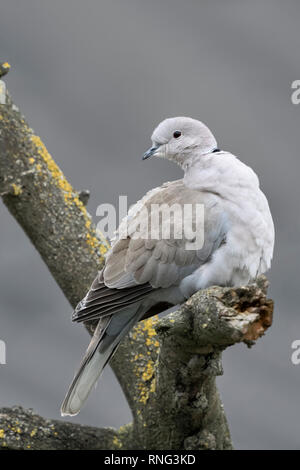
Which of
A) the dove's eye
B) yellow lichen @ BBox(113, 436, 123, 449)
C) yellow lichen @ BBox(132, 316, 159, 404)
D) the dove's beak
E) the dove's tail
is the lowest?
yellow lichen @ BBox(113, 436, 123, 449)

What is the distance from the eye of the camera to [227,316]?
2779 millimetres

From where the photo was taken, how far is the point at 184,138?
3.73 meters

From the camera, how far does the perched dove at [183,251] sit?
3447 mm

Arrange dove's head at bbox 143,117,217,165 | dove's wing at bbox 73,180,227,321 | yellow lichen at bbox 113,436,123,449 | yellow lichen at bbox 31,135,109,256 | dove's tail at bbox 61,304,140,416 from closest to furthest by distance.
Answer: dove's wing at bbox 73,180,227,321 → dove's tail at bbox 61,304,140,416 → dove's head at bbox 143,117,217,165 → yellow lichen at bbox 113,436,123,449 → yellow lichen at bbox 31,135,109,256

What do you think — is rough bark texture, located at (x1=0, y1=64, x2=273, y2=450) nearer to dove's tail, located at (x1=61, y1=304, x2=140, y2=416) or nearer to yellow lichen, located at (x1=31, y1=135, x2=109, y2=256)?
yellow lichen, located at (x1=31, y1=135, x2=109, y2=256)

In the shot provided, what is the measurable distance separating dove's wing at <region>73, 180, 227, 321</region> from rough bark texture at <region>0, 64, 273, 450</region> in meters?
0.23

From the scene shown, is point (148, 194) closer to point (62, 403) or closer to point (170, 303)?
point (170, 303)

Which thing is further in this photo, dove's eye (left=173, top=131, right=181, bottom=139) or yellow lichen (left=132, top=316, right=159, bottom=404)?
yellow lichen (left=132, top=316, right=159, bottom=404)

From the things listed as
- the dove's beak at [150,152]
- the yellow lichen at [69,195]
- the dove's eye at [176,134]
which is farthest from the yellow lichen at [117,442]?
the dove's eye at [176,134]

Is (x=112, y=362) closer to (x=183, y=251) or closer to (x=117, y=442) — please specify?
(x=117, y=442)

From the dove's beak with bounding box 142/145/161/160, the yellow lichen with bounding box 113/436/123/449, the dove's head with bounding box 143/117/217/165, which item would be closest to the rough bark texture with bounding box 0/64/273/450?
the yellow lichen with bounding box 113/436/123/449

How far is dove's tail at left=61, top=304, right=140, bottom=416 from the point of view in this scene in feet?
Result: 11.7

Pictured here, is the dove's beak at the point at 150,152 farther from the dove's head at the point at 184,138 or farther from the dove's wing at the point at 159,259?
the dove's wing at the point at 159,259

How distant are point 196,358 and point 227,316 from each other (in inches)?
25.3
